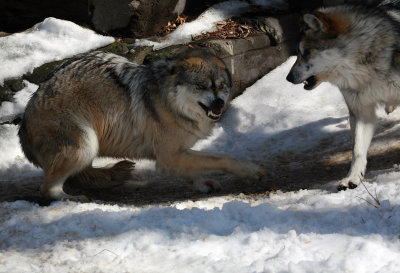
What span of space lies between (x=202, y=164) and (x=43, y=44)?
3724mm

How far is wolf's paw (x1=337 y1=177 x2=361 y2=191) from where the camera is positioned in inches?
193

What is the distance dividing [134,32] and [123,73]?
2766mm

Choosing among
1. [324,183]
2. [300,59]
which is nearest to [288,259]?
[324,183]

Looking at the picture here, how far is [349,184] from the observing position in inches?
194

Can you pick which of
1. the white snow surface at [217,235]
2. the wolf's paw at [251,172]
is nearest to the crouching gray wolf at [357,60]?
the white snow surface at [217,235]

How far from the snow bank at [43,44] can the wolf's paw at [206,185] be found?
322 centimetres

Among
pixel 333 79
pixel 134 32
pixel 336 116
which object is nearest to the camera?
pixel 333 79

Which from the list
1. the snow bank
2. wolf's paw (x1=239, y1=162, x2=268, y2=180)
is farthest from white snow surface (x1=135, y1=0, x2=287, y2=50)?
wolf's paw (x1=239, y1=162, x2=268, y2=180)

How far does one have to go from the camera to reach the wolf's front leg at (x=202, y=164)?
5.36 m

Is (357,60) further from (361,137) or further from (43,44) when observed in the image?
(43,44)

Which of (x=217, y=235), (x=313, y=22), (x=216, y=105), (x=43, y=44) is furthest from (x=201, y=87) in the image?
(x=43, y=44)

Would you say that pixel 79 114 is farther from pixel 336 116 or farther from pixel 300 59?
pixel 336 116

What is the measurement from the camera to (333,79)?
5.23 meters

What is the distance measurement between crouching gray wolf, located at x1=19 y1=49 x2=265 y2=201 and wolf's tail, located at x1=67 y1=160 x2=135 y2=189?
23 millimetres
